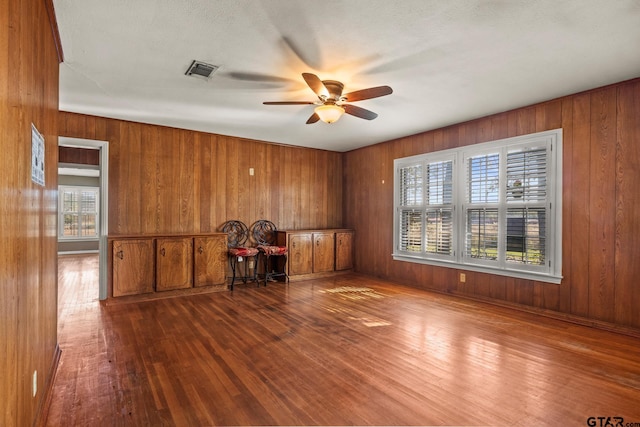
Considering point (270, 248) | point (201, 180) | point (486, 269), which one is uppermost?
A: point (201, 180)

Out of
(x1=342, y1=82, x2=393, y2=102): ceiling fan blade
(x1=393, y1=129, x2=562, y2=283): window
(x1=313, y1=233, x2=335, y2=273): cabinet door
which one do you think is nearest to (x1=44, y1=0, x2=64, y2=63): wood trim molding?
(x1=342, y1=82, x2=393, y2=102): ceiling fan blade

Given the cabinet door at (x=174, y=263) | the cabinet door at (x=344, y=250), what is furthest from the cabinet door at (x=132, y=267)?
the cabinet door at (x=344, y=250)

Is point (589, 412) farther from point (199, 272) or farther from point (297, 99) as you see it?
point (199, 272)

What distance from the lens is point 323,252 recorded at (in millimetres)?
6230

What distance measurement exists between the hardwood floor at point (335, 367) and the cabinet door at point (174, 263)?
1.58 feet

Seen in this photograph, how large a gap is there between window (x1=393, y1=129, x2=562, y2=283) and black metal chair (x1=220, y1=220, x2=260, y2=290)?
258 centimetres

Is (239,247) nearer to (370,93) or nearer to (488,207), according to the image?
(370,93)

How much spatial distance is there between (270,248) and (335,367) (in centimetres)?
319

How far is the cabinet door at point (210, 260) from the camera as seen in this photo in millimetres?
4898

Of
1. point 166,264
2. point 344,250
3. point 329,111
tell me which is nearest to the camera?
point 329,111

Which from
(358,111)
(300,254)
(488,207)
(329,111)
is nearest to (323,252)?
(300,254)

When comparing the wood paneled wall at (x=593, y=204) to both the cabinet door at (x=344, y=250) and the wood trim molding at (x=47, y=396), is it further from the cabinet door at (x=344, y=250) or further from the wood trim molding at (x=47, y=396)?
the wood trim molding at (x=47, y=396)

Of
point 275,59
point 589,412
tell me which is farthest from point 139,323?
point 589,412

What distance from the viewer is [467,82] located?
333cm
